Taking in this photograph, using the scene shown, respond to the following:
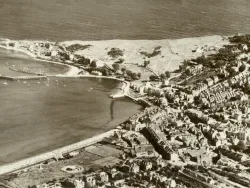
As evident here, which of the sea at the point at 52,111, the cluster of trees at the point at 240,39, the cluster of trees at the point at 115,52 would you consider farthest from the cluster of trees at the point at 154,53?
the cluster of trees at the point at 240,39

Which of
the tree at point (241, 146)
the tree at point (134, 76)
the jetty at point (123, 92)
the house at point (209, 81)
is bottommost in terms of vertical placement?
the tree at point (241, 146)

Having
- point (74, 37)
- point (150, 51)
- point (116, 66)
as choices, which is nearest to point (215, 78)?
point (116, 66)

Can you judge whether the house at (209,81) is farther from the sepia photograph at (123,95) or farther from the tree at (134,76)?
the tree at (134,76)

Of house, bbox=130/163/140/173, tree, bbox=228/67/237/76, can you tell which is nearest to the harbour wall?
house, bbox=130/163/140/173

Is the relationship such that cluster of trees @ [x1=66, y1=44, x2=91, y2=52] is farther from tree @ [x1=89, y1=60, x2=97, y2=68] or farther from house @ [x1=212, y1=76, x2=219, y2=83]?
house @ [x1=212, y1=76, x2=219, y2=83]

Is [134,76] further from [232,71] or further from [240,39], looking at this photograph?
[240,39]

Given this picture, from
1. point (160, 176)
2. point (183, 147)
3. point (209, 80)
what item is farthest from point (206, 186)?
point (209, 80)
